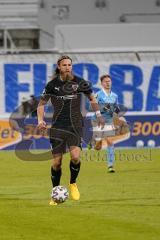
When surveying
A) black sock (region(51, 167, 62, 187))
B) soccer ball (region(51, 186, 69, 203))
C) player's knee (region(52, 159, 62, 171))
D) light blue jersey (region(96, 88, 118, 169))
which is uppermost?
light blue jersey (region(96, 88, 118, 169))

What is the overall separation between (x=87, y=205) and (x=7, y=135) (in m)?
13.3

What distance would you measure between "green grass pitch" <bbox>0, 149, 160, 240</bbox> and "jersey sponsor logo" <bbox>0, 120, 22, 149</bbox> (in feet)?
13.7

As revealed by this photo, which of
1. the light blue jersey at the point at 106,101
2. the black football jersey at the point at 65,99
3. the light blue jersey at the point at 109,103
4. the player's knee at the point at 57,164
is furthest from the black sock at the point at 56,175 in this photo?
the light blue jersey at the point at 106,101

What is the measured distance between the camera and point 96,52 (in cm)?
3094

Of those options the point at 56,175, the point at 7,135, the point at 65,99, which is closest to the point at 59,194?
the point at 56,175

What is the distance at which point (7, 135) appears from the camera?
2781 centimetres

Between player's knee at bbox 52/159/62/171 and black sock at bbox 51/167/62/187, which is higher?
player's knee at bbox 52/159/62/171

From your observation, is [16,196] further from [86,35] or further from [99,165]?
[86,35]

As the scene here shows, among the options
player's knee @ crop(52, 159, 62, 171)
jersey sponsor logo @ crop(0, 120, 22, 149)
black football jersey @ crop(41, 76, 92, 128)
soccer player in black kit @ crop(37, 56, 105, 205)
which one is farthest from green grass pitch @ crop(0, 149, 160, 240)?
jersey sponsor logo @ crop(0, 120, 22, 149)

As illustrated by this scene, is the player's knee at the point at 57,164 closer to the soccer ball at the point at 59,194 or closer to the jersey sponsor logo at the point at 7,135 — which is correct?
the soccer ball at the point at 59,194

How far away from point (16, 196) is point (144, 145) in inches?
499

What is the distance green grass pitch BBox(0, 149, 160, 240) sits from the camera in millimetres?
11922

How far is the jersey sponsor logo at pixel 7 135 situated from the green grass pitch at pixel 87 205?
13.7 feet

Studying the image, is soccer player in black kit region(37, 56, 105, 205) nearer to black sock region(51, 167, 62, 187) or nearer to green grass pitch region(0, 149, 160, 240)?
black sock region(51, 167, 62, 187)
